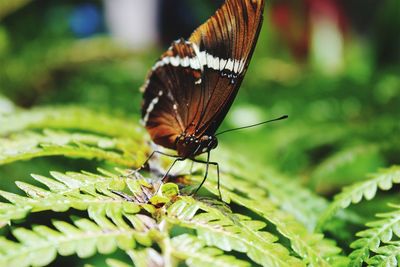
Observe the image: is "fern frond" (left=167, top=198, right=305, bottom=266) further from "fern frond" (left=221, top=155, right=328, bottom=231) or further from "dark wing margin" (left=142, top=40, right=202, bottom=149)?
"dark wing margin" (left=142, top=40, right=202, bottom=149)

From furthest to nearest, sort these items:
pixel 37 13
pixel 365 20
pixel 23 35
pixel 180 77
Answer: pixel 365 20 → pixel 37 13 → pixel 23 35 → pixel 180 77

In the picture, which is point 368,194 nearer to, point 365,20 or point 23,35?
point 23,35

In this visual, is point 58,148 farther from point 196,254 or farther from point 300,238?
point 300,238

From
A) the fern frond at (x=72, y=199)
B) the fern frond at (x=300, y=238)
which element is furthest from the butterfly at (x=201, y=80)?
the fern frond at (x=72, y=199)

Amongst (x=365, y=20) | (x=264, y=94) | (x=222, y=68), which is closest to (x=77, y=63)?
(x=264, y=94)

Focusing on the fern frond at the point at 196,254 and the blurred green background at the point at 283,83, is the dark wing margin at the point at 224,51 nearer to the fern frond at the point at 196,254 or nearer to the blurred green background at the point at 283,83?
the blurred green background at the point at 283,83

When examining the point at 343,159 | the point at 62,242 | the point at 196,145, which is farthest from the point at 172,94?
the point at 62,242

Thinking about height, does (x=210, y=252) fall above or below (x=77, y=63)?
below
